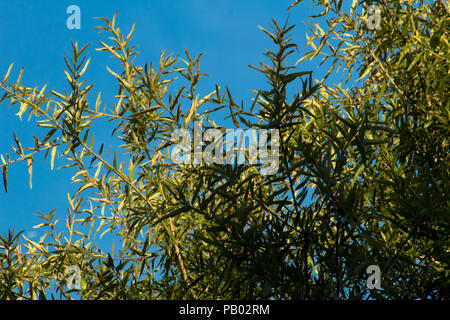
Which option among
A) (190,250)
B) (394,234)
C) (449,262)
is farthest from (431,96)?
(190,250)

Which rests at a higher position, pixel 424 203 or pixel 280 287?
pixel 424 203

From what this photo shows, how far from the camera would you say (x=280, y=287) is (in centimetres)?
187

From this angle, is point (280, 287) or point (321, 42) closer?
point (280, 287)

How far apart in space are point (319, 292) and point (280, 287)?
0.16 meters

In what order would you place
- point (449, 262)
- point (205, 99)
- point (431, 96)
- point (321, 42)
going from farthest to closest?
1. point (321, 42)
2. point (431, 96)
3. point (205, 99)
4. point (449, 262)

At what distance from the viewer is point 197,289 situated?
2477 mm

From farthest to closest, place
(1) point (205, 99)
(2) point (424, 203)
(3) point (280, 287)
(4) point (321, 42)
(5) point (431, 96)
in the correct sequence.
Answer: (4) point (321, 42) → (5) point (431, 96) → (1) point (205, 99) → (3) point (280, 287) → (2) point (424, 203)

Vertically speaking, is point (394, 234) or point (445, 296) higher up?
point (394, 234)

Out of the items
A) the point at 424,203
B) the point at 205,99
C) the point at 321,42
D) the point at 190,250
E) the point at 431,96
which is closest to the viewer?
the point at 424,203

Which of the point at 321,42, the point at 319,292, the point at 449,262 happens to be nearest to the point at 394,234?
the point at 449,262

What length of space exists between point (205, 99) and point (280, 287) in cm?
96
